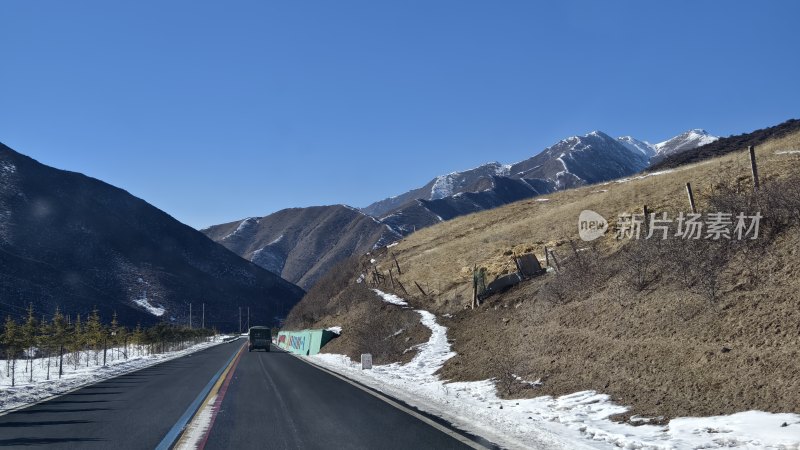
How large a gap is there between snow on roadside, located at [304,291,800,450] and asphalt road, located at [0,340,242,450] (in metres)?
5.00

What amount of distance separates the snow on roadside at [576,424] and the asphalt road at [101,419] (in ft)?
16.4

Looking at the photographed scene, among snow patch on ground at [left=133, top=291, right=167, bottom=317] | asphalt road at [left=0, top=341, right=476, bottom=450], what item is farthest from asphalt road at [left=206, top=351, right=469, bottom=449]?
snow patch on ground at [left=133, top=291, right=167, bottom=317]

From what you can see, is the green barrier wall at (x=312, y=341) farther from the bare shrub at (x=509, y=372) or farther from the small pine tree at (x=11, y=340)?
the bare shrub at (x=509, y=372)

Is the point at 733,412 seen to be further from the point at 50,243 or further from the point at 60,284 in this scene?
the point at 50,243

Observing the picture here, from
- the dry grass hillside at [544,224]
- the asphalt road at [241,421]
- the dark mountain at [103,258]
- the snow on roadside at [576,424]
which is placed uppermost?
the dark mountain at [103,258]

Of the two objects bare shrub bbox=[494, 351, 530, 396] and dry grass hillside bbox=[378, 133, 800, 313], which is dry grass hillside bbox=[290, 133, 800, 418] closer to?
bare shrub bbox=[494, 351, 530, 396]

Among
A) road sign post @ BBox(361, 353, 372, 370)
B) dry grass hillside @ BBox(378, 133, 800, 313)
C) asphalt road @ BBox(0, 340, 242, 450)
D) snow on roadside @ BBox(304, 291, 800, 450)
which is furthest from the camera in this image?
dry grass hillside @ BBox(378, 133, 800, 313)

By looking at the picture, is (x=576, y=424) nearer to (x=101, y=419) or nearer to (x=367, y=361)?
(x=101, y=419)

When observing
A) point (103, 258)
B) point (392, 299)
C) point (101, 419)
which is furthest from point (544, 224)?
point (103, 258)

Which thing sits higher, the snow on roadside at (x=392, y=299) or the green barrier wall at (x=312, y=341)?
the snow on roadside at (x=392, y=299)

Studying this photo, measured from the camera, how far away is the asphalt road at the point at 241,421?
8750mm

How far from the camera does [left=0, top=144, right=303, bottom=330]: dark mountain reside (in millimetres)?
117562

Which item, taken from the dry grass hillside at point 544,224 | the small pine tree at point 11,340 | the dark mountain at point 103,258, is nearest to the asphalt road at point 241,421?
the dry grass hillside at point 544,224

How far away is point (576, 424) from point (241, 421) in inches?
225
